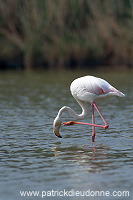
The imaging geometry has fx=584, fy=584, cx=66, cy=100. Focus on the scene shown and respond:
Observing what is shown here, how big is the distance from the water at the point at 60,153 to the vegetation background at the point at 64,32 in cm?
1395

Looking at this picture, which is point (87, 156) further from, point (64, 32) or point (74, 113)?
point (64, 32)

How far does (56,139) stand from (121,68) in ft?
66.0

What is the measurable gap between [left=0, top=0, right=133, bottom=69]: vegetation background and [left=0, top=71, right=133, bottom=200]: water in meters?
14.0

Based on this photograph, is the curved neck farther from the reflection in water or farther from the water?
the reflection in water

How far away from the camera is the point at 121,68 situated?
30078mm

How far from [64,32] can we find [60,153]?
73.1ft

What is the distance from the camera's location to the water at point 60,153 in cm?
693

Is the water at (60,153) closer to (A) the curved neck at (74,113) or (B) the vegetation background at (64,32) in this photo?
(A) the curved neck at (74,113)

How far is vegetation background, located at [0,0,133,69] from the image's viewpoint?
30.2 meters

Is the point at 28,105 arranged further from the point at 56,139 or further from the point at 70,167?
the point at 70,167

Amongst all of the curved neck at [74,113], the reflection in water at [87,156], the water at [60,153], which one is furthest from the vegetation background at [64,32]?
the reflection in water at [87,156]

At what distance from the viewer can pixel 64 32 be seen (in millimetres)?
30938

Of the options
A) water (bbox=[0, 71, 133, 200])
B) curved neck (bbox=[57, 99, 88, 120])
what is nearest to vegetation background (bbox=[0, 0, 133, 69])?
water (bbox=[0, 71, 133, 200])

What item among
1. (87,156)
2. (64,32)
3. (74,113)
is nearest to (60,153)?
(87,156)
